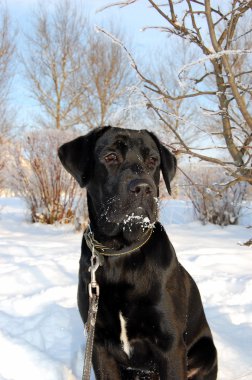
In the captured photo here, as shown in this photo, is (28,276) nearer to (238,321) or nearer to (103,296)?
(238,321)

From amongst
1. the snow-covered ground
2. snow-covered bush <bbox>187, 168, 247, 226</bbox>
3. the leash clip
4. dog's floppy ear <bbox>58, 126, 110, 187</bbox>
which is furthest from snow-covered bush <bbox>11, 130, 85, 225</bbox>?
the leash clip

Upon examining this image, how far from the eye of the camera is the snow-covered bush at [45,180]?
29.5 feet

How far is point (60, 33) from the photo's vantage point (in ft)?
81.8

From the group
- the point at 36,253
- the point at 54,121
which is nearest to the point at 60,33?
the point at 54,121

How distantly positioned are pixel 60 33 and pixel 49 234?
19.7m

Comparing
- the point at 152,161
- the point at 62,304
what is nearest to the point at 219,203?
the point at 62,304

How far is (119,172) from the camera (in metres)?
2.25

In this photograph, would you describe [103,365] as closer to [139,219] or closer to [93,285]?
[93,285]

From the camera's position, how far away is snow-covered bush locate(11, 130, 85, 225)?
29.5ft

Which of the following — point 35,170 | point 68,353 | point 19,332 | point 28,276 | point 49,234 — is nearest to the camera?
point 68,353

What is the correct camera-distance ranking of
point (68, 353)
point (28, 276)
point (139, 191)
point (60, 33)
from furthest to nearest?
point (60, 33)
point (28, 276)
point (68, 353)
point (139, 191)

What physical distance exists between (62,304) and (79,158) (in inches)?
75.4

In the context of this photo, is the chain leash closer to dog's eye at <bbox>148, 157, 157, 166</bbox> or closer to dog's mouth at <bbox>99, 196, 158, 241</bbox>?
dog's mouth at <bbox>99, 196, 158, 241</bbox>

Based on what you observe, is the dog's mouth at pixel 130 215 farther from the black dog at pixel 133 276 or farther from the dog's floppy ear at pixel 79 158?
the dog's floppy ear at pixel 79 158
